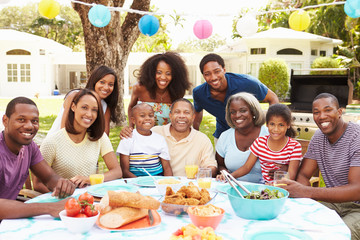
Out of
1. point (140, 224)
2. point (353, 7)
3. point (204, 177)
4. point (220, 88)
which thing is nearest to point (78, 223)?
point (140, 224)

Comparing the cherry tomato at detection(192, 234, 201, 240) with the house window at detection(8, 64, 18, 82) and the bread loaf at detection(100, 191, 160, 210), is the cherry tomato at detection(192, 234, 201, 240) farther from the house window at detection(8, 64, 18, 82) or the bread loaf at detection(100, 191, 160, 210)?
the house window at detection(8, 64, 18, 82)

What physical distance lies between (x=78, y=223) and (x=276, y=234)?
3.28 ft

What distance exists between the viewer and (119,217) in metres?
1.94

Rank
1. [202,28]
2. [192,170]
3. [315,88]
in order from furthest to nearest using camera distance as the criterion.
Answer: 1. [315,88]
2. [202,28]
3. [192,170]

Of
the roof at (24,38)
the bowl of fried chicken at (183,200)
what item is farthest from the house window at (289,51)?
the bowl of fried chicken at (183,200)

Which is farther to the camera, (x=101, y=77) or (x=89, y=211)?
(x=101, y=77)

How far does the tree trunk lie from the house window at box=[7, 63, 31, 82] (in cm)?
1865

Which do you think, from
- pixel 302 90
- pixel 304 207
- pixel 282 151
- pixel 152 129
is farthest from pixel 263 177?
pixel 302 90

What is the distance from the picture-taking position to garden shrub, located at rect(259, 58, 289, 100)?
20.3 metres

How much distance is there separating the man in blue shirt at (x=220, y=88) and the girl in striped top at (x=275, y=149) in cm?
123

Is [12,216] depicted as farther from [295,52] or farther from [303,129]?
[295,52]

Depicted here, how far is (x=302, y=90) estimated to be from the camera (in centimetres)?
808

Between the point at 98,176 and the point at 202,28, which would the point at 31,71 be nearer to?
the point at 202,28

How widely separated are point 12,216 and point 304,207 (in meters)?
1.77
